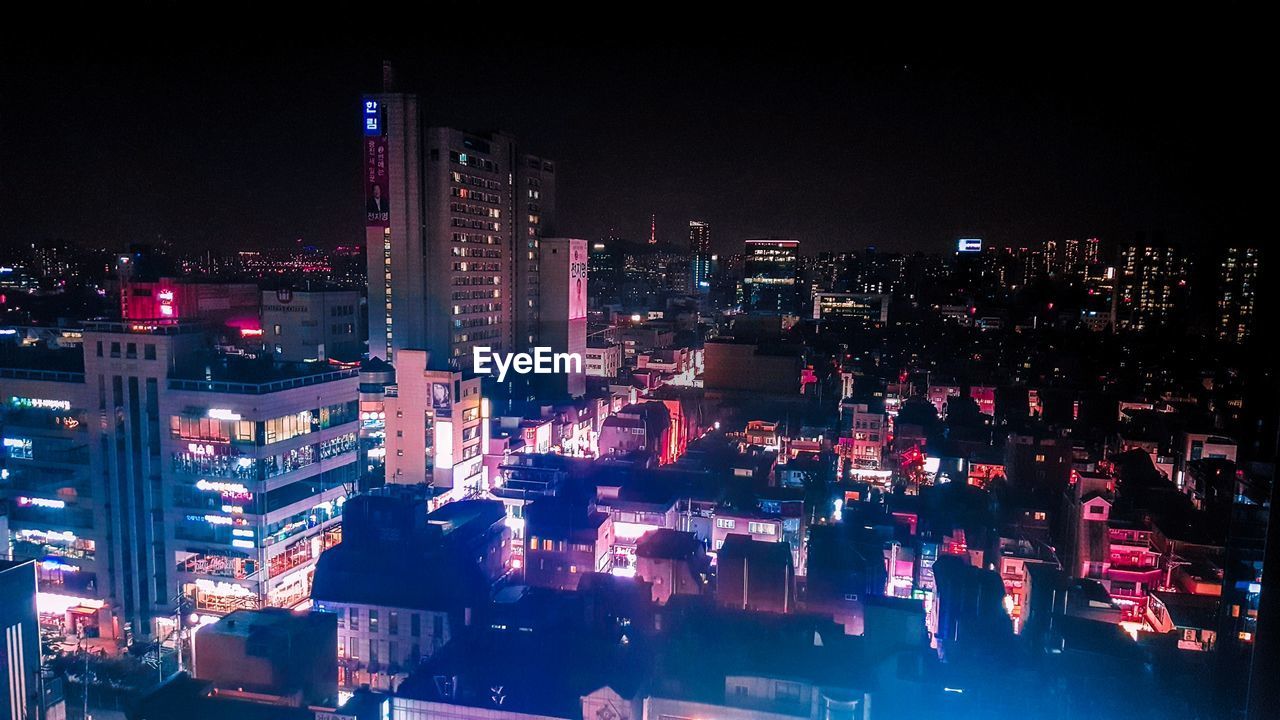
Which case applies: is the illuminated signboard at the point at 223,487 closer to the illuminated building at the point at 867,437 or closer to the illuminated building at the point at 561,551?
the illuminated building at the point at 561,551

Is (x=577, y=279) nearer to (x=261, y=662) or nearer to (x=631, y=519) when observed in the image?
(x=631, y=519)

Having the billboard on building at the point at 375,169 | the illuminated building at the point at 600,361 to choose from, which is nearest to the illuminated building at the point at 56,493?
the billboard on building at the point at 375,169

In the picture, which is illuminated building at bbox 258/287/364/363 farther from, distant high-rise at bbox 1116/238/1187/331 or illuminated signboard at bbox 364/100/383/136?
distant high-rise at bbox 1116/238/1187/331

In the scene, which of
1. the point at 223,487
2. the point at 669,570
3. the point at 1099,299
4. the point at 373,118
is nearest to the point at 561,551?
the point at 669,570

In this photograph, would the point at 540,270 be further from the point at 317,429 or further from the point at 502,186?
the point at 317,429

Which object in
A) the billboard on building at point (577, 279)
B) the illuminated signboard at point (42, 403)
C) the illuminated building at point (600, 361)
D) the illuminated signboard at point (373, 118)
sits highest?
the illuminated signboard at point (373, 118)

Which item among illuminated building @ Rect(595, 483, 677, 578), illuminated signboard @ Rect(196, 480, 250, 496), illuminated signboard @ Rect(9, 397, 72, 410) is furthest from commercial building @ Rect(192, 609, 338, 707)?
illuminated signboard @ Rect(9, 397, 72, 410)
